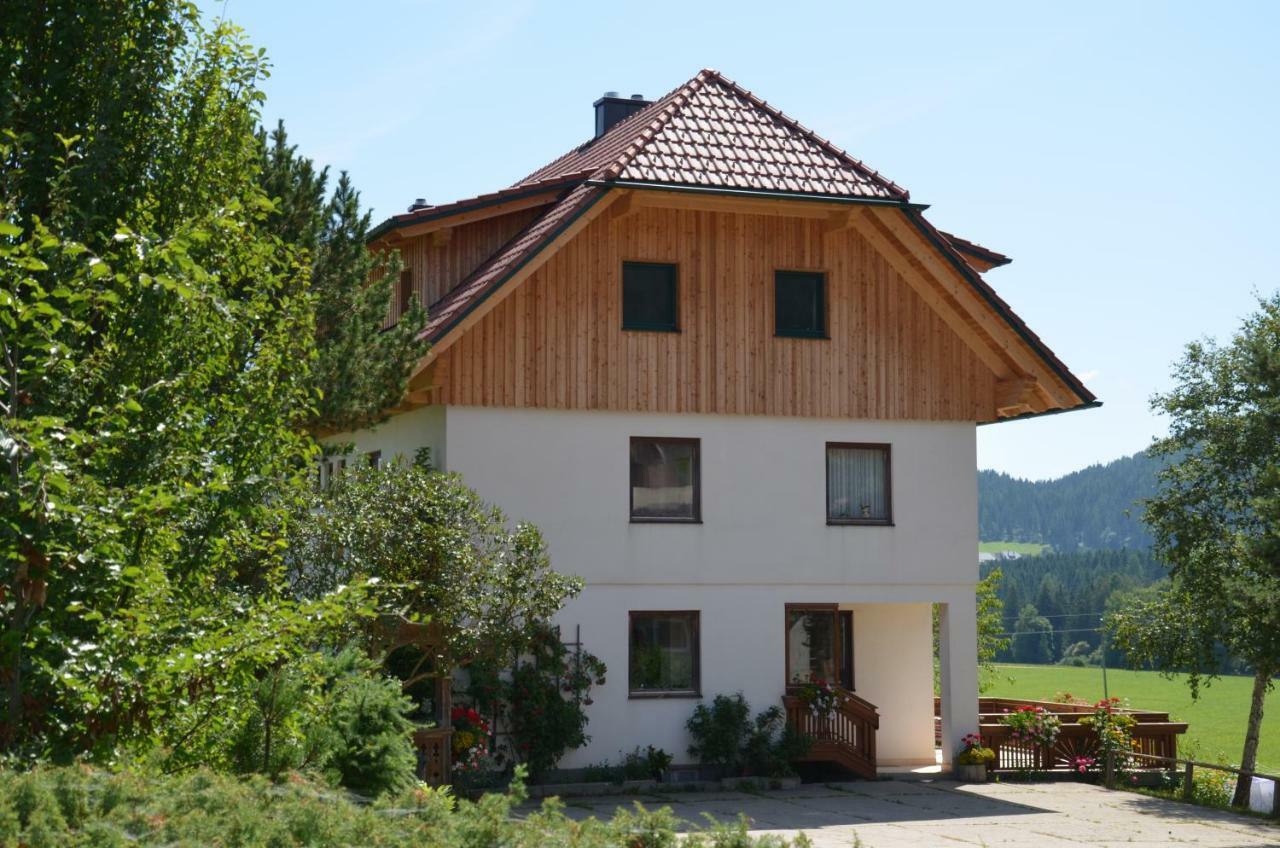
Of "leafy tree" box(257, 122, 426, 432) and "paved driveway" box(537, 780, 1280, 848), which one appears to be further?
"paved driveway" box(537, 780, 1280, 848)

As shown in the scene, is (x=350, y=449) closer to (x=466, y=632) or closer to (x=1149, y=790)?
(x=466, y=632)

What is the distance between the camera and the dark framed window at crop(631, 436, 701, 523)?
2272cm

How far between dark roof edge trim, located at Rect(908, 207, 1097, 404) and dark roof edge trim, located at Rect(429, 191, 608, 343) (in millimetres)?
5142

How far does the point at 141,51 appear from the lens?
32.3ft

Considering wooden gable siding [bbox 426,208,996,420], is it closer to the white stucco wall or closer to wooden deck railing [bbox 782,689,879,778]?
the white stucco wall

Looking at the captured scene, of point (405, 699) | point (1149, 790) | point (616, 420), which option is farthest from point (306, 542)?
point (1149, 790)

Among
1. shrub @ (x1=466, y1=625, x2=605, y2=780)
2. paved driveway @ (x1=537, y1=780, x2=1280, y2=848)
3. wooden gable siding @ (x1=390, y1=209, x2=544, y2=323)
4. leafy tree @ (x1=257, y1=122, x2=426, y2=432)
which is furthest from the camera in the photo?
wooden gable siding @ (x1=390, y1=209, x2=544, y2=323)

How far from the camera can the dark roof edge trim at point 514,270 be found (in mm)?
20453

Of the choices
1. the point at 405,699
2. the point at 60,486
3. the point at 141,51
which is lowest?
the point at 405,699

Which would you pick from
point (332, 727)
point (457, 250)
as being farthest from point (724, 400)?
point (332, 727)

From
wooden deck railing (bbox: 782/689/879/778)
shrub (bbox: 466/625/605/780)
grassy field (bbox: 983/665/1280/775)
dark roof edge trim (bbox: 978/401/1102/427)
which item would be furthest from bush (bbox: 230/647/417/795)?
grassy field (bbox: 983/665/1280/775)

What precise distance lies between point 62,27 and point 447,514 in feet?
32.6

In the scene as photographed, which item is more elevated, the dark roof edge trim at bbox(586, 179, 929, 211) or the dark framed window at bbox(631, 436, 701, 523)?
the dark roof edge trim at bbox(586, 179, 929, 211)

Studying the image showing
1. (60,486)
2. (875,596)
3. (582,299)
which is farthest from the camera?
(875,596)
